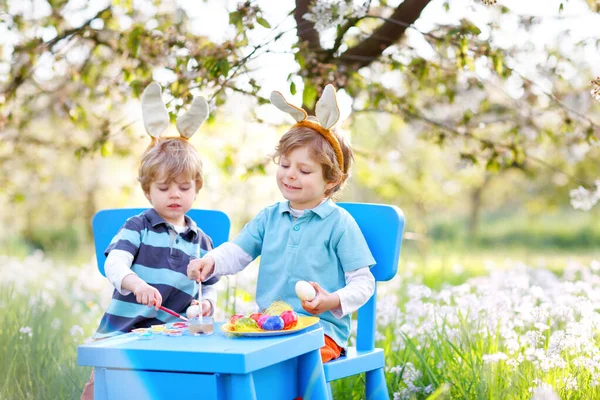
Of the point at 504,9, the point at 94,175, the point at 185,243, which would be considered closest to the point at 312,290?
the point at 185,243

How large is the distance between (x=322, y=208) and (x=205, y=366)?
91 centimetres

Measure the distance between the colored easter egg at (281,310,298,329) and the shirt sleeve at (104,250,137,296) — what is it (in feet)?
2.13

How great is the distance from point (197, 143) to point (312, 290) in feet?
23.1

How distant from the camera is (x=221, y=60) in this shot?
126 inches

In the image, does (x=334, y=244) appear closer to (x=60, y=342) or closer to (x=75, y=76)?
(x=60, y=342)

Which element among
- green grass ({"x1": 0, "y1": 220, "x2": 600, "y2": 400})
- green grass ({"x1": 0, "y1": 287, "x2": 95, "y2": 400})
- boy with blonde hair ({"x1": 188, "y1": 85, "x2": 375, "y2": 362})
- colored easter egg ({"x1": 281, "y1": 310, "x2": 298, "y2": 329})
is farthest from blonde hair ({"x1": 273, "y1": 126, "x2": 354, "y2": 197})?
green grass ({"x1": 0, "y1": 287, "x2": 95, "y2": 400})

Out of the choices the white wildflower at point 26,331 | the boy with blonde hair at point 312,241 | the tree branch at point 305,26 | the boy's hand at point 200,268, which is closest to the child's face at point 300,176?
the boy with blonde hair at point 312,241

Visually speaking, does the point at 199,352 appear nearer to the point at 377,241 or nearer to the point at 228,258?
the point at 228,258

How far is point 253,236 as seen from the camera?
110 inches

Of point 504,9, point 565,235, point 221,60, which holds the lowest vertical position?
point 565,235

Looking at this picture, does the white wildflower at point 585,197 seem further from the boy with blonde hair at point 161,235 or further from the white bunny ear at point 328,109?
the boy with blonde hair at point 161,235

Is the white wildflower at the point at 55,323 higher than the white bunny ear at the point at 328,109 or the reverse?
the reverse

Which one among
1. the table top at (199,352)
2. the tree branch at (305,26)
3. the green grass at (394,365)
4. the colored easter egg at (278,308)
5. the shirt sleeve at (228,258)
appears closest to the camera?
the table top at (199,352)

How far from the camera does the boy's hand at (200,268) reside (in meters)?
2.53
